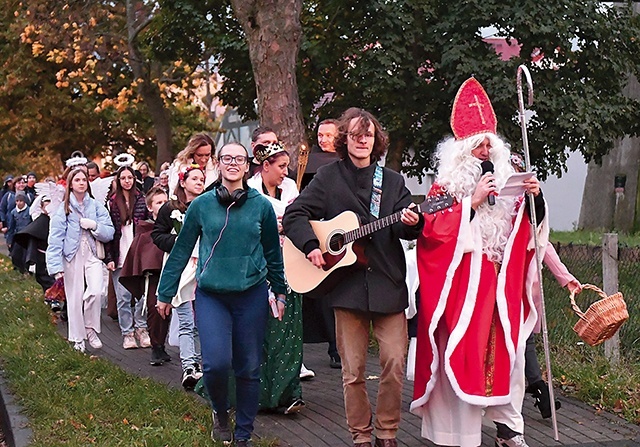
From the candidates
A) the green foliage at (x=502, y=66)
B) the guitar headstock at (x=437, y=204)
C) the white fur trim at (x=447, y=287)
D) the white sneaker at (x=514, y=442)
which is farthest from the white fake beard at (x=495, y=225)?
the green foliage at (x=502, y=66)

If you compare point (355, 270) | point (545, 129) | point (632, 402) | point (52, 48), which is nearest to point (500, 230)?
point (355, 270)

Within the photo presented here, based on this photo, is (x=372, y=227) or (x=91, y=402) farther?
(x=91, y=402)

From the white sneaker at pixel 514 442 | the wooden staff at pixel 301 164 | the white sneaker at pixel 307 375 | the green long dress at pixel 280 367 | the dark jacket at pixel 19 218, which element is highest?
the wooden staff at pixel 301 164

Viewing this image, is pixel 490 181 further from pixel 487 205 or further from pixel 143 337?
pixel 143 337

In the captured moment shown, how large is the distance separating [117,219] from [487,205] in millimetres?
5766

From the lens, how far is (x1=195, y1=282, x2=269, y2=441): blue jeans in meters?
6.35

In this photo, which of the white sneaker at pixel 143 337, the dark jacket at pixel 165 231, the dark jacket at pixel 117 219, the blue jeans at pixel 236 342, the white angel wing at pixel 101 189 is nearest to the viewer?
the blue jeans at pixel 236 342

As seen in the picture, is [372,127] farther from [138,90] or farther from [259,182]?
[138,90]

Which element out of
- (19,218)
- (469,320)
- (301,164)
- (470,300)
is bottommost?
(469,320)

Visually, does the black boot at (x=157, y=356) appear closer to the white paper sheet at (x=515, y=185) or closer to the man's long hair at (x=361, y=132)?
the man's long hair at (x=361, y=132)

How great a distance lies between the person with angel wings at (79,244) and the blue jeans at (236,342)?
416cm

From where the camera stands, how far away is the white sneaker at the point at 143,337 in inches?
435

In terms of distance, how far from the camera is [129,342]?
11.0 m

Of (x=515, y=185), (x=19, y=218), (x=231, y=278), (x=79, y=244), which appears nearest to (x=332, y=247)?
(x=231, y=278)
